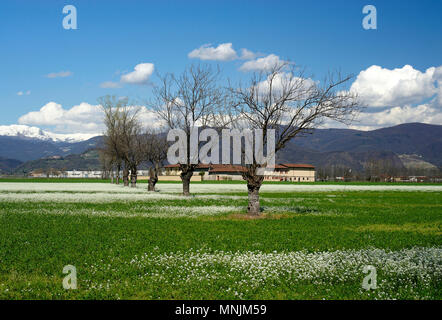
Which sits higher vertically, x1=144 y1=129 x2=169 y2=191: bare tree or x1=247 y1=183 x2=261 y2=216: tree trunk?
x1=144 y1=129 x2=169 y2=191: bare tree

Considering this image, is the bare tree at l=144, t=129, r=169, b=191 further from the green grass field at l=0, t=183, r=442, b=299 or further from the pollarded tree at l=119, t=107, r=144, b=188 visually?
the green grass field at l=0, t=183, r=442, b=299

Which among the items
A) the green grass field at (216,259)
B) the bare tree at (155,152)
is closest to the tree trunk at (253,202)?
the green grass field at (216,259)

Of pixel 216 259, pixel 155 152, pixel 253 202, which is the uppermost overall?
pixel 155 152

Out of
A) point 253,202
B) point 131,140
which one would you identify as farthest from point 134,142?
point 253,202

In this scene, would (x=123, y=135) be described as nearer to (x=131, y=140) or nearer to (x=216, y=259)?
(x=131, y=140)

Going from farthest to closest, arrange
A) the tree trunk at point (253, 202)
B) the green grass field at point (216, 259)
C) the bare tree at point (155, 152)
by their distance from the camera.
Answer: the bare tree at point (155, 152) → the tree trunk at point (253, 202) → the green grass field at point (216, 259)

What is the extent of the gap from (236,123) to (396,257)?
17815 millimetres

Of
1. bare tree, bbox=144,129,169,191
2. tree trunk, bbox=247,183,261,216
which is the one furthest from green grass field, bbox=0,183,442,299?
bare tree, bbox=144,129,169,191

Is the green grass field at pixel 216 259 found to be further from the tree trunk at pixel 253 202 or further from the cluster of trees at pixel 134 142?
the cluster of trees at pixel 134 142

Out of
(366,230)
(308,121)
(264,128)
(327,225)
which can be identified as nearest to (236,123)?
(264,128)

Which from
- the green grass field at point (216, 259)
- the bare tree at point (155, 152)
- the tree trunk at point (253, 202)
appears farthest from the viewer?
the bare tree at point (155, 152)

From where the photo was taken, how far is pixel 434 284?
1102cm
